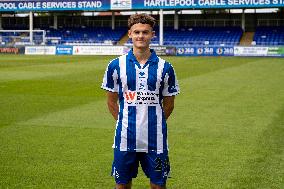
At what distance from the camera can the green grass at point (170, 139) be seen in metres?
7.11

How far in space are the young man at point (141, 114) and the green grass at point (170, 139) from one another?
2.01 metres

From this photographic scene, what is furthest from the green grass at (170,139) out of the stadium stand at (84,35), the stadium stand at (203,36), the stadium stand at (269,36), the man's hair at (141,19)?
the stadium stand at (84,35)

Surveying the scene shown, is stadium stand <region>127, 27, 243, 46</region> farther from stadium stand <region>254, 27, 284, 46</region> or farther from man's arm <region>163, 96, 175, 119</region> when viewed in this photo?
man's arm <region>163, 96, 175, 119</region>

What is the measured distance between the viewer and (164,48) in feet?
150

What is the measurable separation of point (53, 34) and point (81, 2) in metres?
7.79

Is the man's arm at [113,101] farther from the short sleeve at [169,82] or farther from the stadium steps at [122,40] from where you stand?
the stadium steps at [122,40]

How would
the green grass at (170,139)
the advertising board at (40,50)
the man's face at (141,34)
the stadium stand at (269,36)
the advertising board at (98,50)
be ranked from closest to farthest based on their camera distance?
the man's face at (141,34) < the green grass at (170,139) < the advertising board at (98,50) < the advertising board at (40,50) < the stadium stand at (269,36)

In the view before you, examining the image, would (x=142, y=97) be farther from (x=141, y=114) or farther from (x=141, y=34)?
(x=141, y=34)

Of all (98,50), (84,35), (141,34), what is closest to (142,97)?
(141,34)

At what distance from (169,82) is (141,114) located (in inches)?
16.0

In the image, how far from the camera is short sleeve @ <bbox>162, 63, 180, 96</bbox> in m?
4.79

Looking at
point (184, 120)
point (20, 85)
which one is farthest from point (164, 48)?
point (184, 120)

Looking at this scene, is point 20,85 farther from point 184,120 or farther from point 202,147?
point 202,147

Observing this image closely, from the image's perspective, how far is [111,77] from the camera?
488 centimetres
